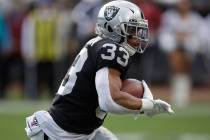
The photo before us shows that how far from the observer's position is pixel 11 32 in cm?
1458

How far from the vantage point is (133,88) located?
235 inches

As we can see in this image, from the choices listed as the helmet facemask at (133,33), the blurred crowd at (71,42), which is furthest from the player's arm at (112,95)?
the blurred crowd at (71,42)

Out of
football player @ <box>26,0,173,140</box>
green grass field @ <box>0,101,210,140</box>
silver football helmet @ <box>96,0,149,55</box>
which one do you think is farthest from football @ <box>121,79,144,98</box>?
green grass field @ <box>0,101,210,140</box>

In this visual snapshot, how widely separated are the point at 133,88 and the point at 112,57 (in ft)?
1.12

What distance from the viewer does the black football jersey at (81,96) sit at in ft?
19.4

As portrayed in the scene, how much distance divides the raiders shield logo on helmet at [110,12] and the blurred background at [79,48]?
5313 mm

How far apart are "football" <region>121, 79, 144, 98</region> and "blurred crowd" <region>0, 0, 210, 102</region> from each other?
680 centimetres

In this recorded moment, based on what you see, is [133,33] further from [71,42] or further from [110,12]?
[71,42]

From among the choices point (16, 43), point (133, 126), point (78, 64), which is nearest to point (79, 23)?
point (16, 43)

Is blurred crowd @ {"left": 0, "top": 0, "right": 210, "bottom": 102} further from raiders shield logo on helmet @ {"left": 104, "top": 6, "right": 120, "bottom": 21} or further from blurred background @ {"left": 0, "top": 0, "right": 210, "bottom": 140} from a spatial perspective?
raiders shield logo on helmet @ {"left": 104, "top": 6, "right": 120, "bottom": 21}

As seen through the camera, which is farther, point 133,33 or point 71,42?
point 71,42

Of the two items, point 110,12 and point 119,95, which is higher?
point 110,12

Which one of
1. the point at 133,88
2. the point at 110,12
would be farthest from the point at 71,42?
the point at 133,88

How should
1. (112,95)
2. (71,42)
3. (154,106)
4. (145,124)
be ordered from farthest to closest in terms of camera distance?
(71,42), (145,124), (154,106), (112,95)
